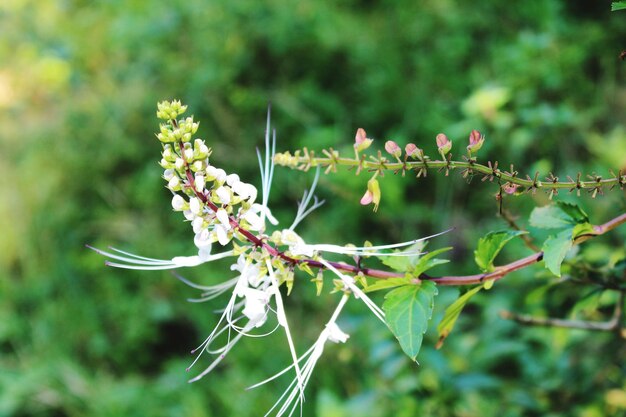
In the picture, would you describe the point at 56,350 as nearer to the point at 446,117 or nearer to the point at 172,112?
the point at 446,117

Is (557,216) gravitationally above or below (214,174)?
below

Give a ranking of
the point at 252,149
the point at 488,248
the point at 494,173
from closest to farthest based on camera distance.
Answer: the point at 494,173 < the point at 488,248 < the point at 252,149

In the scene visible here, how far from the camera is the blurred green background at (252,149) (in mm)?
1935

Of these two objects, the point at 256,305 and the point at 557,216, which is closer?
the point at 256,305

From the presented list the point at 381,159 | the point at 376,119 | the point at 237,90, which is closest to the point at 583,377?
the point at 381,159

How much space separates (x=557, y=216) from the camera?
2.54 ft

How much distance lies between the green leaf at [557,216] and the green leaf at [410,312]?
0.18m

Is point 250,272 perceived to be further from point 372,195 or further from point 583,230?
point 583,230

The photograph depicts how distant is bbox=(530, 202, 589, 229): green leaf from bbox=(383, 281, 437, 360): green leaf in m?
0.18

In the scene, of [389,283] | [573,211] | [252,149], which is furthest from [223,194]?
[252,149]

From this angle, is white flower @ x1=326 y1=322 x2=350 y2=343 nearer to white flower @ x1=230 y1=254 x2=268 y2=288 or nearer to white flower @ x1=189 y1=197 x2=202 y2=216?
white flower @ x1=230 y1=254 x2=268 y2=288

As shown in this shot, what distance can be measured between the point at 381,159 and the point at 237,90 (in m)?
2.28

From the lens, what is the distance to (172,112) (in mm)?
658

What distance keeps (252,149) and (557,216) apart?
80.1 inches
